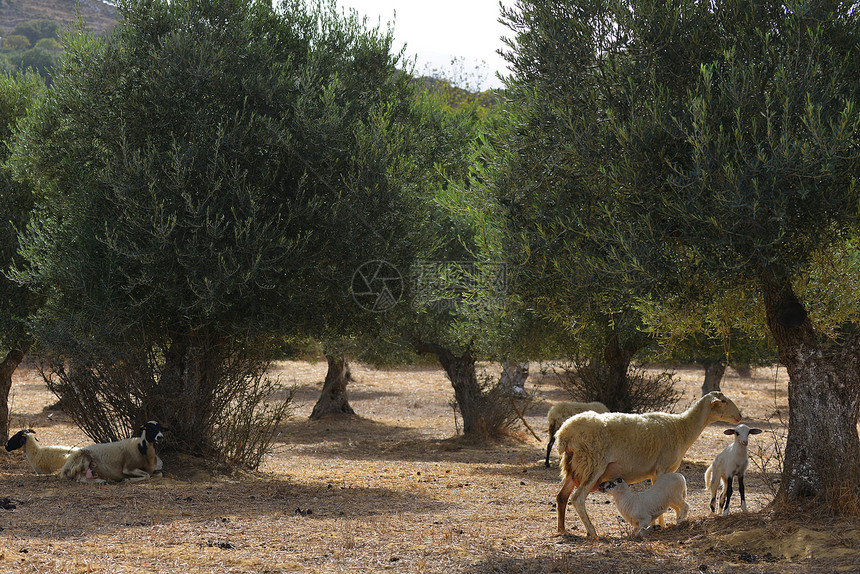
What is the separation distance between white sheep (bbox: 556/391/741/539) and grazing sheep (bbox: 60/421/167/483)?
280 inches

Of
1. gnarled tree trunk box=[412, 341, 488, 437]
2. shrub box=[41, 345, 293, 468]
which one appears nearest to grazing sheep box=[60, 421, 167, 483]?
shrub box=[41, 345, 293, 468]

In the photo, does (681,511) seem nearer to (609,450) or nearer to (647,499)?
(647,499)

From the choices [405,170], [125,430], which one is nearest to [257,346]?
[125,430]

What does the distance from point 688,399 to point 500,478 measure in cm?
2227

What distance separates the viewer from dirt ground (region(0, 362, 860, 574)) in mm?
7086

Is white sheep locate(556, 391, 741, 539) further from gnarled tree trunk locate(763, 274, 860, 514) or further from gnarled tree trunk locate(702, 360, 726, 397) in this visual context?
gnarled tree trunk locate(702, 360, 726, 397)

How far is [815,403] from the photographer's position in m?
8.21

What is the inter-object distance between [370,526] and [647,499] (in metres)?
3.44

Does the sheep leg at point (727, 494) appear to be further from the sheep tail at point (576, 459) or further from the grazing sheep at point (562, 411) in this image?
the grazing sheep at point (562, 411)

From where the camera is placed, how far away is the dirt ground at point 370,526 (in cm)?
709

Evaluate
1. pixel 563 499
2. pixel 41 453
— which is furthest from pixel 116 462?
pixel 563 499

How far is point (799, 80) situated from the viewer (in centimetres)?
725

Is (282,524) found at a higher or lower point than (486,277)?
lower

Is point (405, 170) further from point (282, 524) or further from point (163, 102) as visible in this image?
→ point (282, 524)
